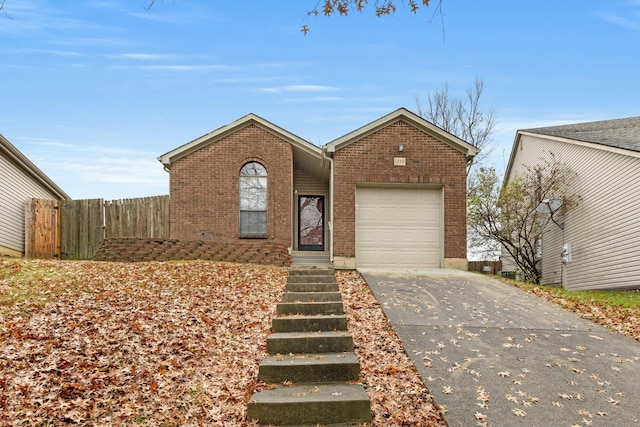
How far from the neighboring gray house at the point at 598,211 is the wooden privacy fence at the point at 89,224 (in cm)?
1483

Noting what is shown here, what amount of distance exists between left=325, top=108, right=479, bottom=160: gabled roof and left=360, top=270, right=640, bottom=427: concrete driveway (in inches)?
215

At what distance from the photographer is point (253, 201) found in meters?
17.6

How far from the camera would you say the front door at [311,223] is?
19.9 m

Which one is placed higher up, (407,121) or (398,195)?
(407,121)

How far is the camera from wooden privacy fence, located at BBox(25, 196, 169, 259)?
59.8ft

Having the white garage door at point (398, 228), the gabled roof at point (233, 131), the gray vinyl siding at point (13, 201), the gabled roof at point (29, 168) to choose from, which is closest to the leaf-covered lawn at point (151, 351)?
the white garage door at point (398, 228)

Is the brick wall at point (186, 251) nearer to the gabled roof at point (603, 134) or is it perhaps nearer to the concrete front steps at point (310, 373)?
the concrete front steps at point (310, 373)

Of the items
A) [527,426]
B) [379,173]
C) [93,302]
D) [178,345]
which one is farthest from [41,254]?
[527,426]

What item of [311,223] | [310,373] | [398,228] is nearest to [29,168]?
[311,223]

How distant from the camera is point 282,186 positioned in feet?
57.7

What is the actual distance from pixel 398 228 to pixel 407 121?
3335 mm

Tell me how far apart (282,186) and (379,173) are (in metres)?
3.81

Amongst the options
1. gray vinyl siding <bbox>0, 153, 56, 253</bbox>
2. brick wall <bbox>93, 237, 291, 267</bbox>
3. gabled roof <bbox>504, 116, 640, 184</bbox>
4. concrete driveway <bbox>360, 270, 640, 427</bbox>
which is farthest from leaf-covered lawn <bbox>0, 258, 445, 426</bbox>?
gabled roof <bbox>504, 116, 640, 184</bbox>

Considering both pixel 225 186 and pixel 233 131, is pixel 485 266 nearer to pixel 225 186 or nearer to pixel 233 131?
pixel 225 186
